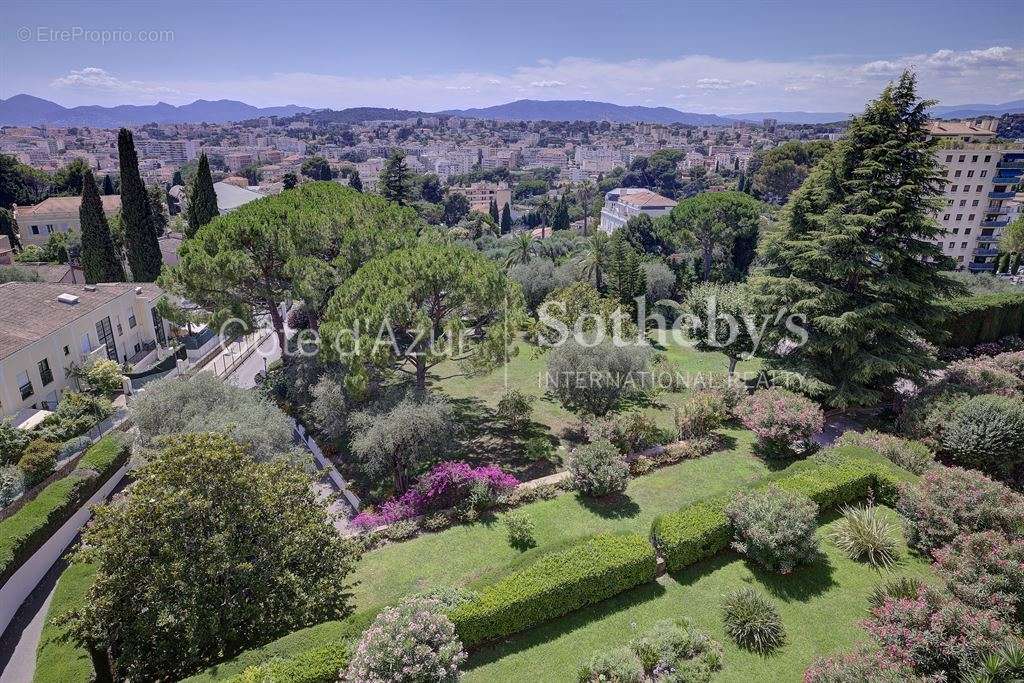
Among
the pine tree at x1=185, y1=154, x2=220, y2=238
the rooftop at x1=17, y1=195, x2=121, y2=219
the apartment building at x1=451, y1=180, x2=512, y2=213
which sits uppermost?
the pine tree at x1=185, y1=154, x2=220, y2=238

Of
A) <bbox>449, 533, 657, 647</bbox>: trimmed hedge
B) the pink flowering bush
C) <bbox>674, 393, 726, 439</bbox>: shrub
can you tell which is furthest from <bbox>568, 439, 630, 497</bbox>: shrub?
the pink flowering bush

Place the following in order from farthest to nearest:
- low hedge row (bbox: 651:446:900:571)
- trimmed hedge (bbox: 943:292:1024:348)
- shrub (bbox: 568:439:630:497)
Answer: trimmed hedge (bbox: 943:292:1024:348) < shrub (bbox: 568:439:630:497) < low hedge row (bbox: 651:446:900:571)

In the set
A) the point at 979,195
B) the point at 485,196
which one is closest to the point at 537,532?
the point at 979,195

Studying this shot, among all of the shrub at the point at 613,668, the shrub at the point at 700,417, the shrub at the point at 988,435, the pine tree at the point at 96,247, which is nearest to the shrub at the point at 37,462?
the shrub at the point at 613,668

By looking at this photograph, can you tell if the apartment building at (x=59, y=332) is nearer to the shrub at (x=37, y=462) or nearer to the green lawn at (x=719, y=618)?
the shrub at (x=37, y=462)

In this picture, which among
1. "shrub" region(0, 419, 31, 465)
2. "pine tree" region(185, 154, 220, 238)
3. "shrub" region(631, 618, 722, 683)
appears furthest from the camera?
"pine tree" region(185, 154, 220, 238)

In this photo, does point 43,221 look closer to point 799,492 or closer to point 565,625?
point 565,625

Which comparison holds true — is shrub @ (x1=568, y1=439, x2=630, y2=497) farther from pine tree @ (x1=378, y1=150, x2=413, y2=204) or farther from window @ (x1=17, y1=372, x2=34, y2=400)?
pine tree @ (x1=378, y1=150, x2=413, y2=204)
